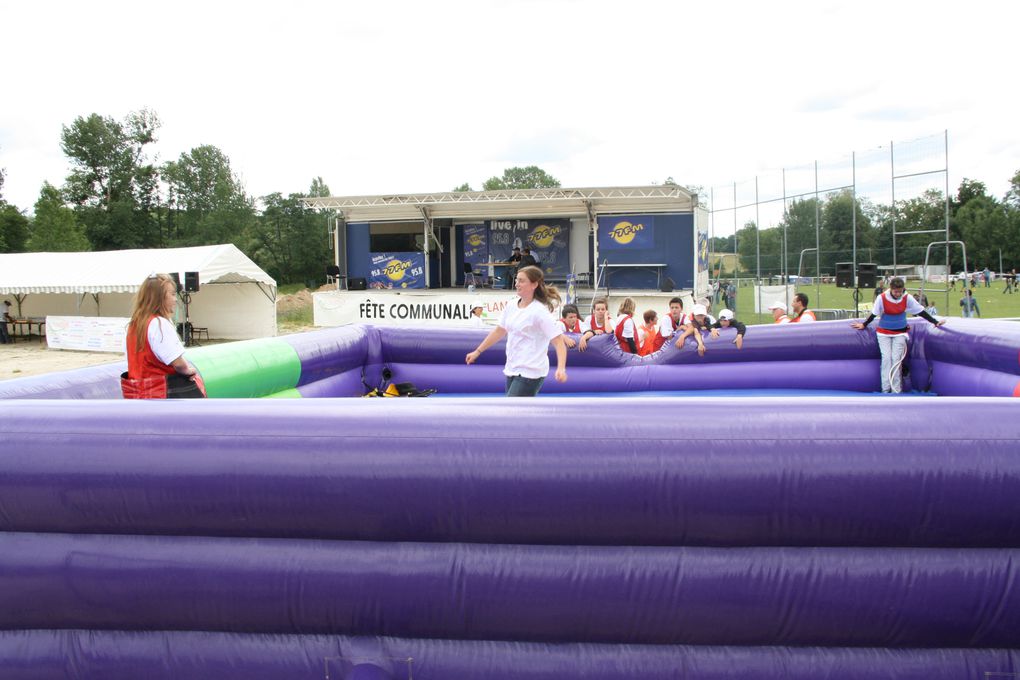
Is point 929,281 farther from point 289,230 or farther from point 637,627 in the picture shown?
point 289,230

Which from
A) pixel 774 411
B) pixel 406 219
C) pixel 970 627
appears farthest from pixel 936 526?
pixel 406 219

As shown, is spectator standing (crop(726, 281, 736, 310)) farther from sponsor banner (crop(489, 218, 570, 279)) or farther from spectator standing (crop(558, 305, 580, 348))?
spectator standing (crop(558, 305, 580, 348))

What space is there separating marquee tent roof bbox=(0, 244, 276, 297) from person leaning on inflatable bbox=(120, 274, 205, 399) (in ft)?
48.9

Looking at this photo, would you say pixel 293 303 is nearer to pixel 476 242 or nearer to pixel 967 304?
pixel 476 242

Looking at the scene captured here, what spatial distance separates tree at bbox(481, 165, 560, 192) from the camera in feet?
232

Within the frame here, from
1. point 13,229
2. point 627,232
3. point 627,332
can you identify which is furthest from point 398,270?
point 13,229

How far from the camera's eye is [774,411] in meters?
2.32

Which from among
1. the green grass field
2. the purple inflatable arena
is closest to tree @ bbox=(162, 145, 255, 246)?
the green grass field

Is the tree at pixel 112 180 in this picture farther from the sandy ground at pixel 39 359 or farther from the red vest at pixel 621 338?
the red vest at pixel 621 338

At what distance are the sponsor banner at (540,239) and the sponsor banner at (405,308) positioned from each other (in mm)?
3629

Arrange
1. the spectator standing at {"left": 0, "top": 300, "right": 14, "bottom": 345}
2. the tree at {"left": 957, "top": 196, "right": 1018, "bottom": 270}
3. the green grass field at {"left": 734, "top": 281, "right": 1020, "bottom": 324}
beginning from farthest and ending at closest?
1. the tree at {"left": 957, "top": 196, "right": 1018, "bottom": 270}
2. the spectator standing at {"left": 0, "top": 300, "right": 14, "bottom": 345}
3. the green grass field at {"left": 734, "top": 281, "right": 1020, "bottom": 324}

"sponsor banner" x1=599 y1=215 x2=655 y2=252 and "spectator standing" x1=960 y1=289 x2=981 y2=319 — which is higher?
"sponsor banner" x1=599 y1=215 x2=655 y2=252

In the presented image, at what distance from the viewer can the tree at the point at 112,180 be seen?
4700 centimetres

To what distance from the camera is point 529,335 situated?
4504 mm
